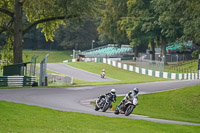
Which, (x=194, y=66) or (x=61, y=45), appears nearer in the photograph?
(x=194, y=66)

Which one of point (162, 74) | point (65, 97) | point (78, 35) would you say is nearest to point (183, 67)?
point (162, 74)

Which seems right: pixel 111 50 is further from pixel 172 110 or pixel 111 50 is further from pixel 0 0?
pixel 172 110

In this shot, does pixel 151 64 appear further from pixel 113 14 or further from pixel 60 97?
pixel 60 97

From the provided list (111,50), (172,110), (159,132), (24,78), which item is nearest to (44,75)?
(24,78)

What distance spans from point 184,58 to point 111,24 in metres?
13.5

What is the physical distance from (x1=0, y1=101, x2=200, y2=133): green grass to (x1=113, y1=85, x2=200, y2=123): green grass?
720 centimetres

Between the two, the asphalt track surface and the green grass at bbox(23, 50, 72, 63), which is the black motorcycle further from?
the green grass at bbox(23, 50, 72, 63)

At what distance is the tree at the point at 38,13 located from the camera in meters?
38.0

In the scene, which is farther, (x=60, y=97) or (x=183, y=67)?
(x=183, y=67)

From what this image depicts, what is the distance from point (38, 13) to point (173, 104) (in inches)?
758

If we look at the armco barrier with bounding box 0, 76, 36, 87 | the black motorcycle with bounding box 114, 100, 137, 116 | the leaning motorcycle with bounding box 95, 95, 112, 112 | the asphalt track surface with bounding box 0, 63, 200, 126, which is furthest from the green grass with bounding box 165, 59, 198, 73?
the black motorcycle with bounding box 114, 100, 137, 116

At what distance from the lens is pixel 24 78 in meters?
35.3

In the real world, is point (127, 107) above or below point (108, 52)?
below

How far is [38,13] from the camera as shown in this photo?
142 feet
